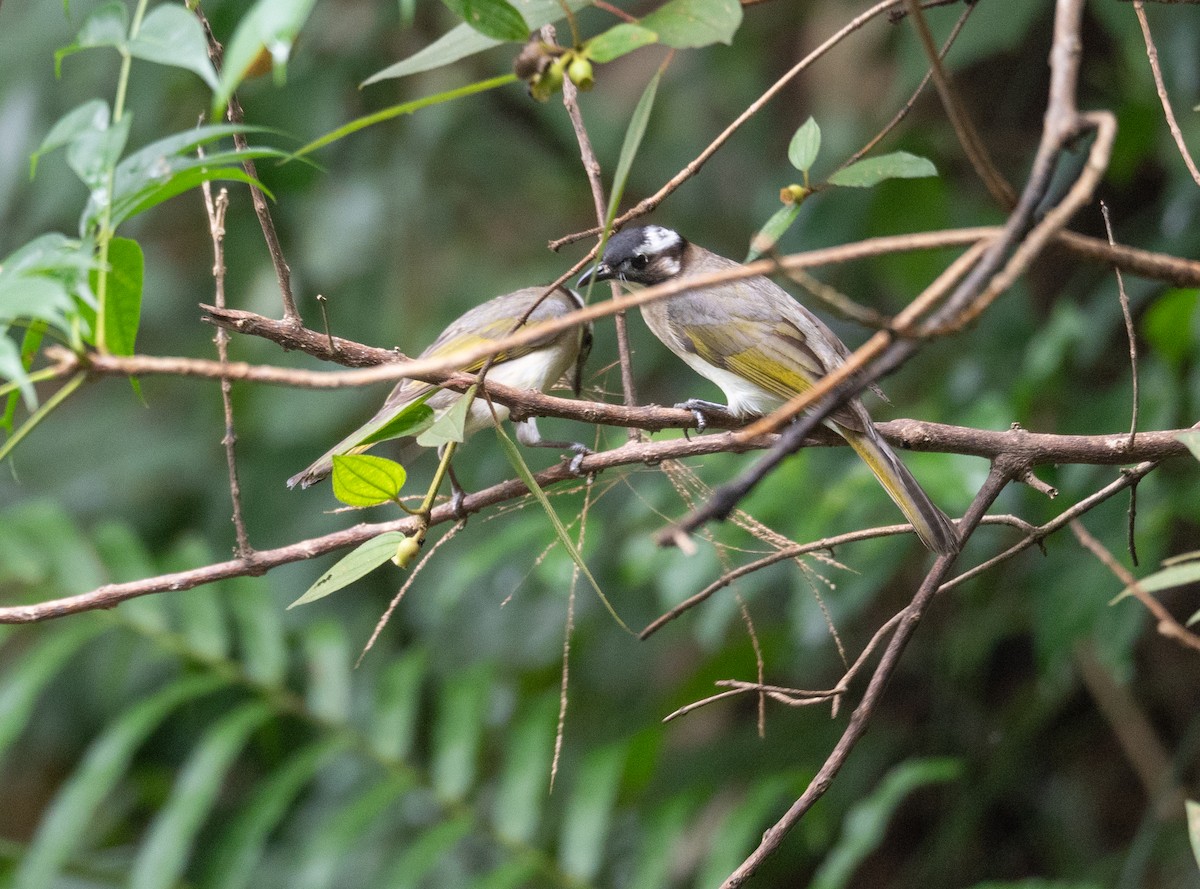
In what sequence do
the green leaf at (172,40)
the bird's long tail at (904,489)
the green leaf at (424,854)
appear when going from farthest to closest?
the green leaf at (424,854) < the bird's long tail at (904,489) < the green leaf at (172,40)

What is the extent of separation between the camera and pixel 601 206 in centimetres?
172

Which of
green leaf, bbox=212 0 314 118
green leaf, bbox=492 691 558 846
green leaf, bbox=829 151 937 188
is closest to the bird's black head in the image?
green leaf, bbox=492 691 558 846

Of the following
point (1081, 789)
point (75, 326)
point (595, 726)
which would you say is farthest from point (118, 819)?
point (75, 326)

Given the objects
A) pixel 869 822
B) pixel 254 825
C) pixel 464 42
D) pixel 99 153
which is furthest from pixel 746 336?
pixel 99 153

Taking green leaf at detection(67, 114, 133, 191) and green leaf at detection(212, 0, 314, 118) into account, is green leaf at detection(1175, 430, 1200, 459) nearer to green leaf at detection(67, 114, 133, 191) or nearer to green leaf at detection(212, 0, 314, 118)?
green leaf at detection(212, 0, 314, 118)

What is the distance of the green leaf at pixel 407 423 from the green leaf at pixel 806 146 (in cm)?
50

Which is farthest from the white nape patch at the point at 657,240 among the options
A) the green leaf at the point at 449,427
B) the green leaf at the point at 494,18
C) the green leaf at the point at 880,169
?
the green leaf at the point at 494,18

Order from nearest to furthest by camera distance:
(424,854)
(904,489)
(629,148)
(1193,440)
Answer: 1. (629,148)
2. (1193,440)
3. (904,489)
4. (424,854)

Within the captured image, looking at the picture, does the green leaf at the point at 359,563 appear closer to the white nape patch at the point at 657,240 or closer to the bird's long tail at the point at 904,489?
the bird's long tail at the point at 904,489

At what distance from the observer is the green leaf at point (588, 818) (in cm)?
302

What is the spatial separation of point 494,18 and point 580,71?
0.09 m

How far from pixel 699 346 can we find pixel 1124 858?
1789 mm

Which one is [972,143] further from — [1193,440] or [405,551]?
[405,551]

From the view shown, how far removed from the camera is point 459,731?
3287 mm
